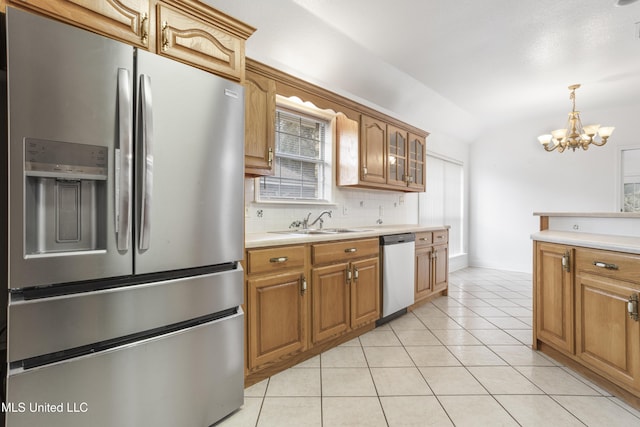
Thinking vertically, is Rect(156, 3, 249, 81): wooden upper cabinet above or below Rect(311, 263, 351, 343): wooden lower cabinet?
above

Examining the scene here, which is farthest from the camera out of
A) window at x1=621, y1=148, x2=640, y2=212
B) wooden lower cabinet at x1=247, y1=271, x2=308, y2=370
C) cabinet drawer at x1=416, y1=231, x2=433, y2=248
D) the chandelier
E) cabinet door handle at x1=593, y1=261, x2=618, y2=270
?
A: window at x1=621, y1=148, x2=640, y2=212

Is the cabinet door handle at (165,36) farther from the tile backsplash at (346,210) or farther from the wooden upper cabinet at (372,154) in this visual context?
the wooden upper cabinet at (372,154)

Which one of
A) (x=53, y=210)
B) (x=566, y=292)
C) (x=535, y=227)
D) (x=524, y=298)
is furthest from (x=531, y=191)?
(x=53, y=210)

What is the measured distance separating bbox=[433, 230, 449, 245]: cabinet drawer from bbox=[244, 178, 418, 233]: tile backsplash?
0.70 m

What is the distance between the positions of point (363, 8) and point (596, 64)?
2957 millimetres

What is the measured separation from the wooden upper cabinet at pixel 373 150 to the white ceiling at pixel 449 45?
0.51 m

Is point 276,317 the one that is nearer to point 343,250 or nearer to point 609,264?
point 343,250

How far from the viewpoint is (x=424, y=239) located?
3576mm

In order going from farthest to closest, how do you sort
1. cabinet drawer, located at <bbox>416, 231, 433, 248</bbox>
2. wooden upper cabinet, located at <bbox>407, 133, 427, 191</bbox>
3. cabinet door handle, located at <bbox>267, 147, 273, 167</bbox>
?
wooden upper cabinet, located at <bbox>407, 133, 427, 191</bbox> < cabinet drawer, located at <bbox>416, 231, 433, 248</bbox> < cabinet door handle, located at <bbox>267, 147, 273, 167</bbox>

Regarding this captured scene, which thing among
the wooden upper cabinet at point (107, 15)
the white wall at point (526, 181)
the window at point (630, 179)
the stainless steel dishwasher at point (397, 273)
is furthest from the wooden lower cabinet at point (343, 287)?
the window at point (630, 179)

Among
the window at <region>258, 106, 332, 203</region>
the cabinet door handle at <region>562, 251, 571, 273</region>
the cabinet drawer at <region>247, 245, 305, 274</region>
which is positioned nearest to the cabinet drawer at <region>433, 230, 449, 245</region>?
the window at <region>258, 106, 332, 203</region>

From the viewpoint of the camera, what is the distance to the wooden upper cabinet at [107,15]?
116cm

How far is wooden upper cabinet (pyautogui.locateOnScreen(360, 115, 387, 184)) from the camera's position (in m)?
3.30

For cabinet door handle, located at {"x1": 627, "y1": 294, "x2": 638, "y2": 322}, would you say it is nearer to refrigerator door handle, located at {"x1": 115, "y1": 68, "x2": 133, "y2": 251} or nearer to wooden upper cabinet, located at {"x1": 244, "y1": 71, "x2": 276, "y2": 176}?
wooden upper cabinet, located at {"x1": 244, "y1": 71, "x2": 276, "y2": 176}
